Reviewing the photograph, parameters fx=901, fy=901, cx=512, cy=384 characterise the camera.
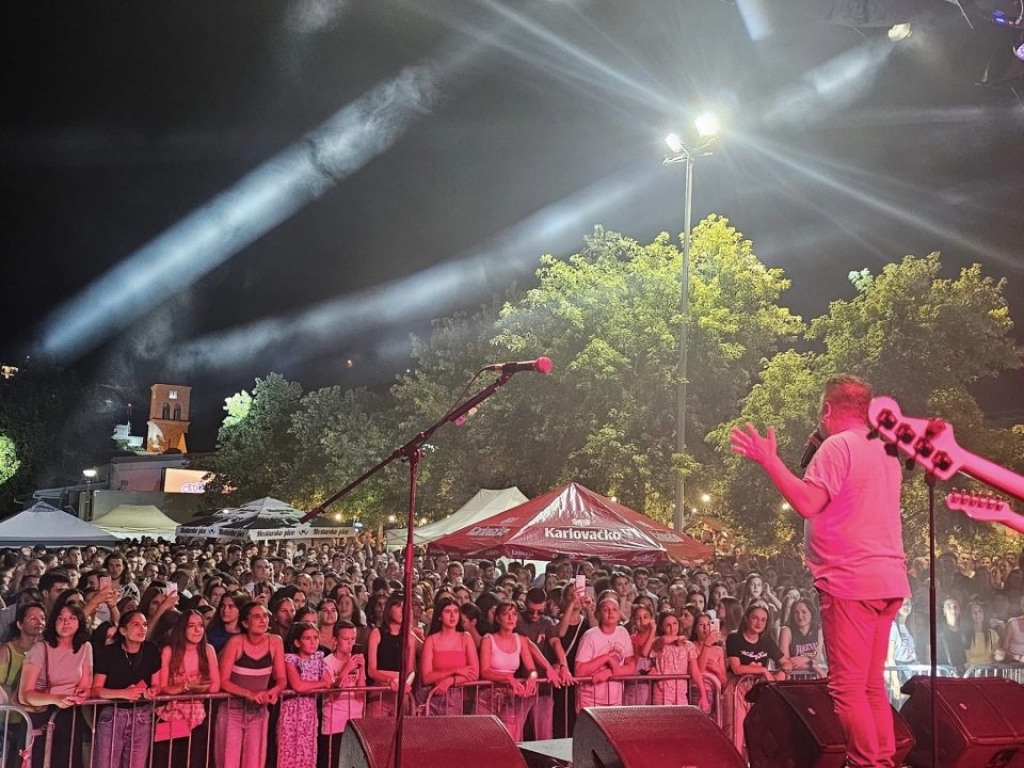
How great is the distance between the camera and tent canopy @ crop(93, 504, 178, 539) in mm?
26984

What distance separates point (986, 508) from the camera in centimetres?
404

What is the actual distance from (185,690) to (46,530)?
13.7 m

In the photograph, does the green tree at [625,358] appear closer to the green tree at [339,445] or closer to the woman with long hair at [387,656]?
the green tree at [339,445]

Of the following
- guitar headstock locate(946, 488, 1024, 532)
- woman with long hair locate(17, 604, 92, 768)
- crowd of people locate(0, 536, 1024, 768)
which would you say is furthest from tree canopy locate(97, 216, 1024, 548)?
guitar headstock locate(946, 488, 1024, 532)

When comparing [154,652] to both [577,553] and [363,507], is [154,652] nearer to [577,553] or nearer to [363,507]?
[577,553]

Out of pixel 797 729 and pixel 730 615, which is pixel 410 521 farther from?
pixel 730 615

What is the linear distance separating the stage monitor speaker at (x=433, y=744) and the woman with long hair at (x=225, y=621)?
2584mm

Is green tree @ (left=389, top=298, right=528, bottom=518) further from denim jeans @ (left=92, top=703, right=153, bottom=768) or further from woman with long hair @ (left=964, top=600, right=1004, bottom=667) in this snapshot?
denim jeans @ (left=92, top=703, right=153, bottom=768)

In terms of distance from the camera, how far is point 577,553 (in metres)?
11.3

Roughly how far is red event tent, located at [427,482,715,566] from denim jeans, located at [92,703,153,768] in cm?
602

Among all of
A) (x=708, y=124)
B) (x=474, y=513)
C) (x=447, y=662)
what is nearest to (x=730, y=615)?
(x=447, y=662)

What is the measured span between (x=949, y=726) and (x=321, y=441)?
36524 mm

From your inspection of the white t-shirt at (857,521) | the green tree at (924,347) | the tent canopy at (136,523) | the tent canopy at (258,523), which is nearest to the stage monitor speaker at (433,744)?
the white t-shirt at (857,521)

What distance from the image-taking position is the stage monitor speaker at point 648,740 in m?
4.22
